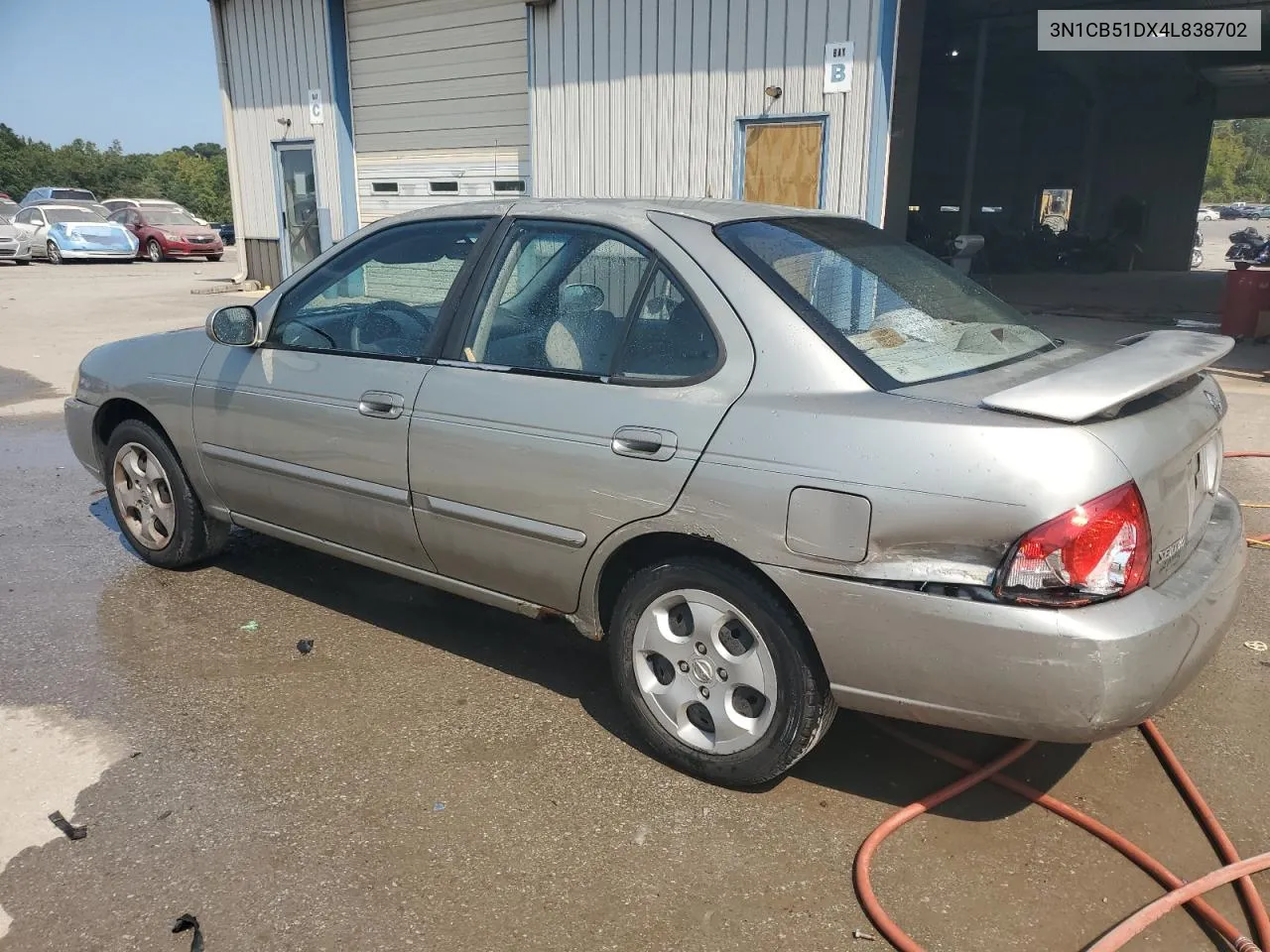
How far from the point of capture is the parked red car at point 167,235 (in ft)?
87.0

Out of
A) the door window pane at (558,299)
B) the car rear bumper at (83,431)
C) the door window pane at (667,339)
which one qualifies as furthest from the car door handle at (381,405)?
the car rear bumper at (83,431)

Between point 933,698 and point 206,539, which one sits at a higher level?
point 933,698

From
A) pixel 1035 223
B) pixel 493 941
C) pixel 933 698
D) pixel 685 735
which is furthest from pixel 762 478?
pixel 1035 223

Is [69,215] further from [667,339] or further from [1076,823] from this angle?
[1076,823]

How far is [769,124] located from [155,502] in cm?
678

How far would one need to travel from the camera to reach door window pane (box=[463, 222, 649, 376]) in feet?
10.2

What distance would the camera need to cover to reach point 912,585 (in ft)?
7.97

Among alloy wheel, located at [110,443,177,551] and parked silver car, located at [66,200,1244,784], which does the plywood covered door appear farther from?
alloy wheel, located at [110,443,177,551]

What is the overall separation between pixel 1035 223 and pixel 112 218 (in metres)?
26.1

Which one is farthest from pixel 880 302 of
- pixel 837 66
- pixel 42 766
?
pixel 837 66

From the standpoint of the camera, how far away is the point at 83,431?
15.4ft

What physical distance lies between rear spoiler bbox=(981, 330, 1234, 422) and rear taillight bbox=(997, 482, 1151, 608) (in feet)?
0.70

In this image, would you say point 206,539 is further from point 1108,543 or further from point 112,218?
point 112,218

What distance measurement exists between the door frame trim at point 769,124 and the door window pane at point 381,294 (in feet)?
17.6
